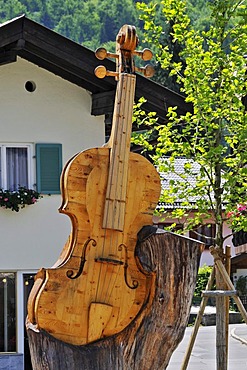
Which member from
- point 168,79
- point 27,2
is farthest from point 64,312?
point 27,2

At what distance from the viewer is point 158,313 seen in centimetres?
739

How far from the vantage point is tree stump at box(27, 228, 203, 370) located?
734 centimetres

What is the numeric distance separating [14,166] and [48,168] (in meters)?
0.49

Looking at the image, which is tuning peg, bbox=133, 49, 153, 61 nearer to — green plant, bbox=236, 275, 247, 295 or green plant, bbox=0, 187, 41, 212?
green plant, bbox=0, 187, 41, 212

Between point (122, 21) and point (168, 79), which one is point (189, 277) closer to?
point (168, 79)

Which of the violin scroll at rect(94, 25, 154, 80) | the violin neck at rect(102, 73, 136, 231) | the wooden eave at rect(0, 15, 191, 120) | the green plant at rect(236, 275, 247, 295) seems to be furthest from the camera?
the green plant at rect(236, 275, 247, 295)

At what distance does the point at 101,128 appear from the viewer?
47.3ft

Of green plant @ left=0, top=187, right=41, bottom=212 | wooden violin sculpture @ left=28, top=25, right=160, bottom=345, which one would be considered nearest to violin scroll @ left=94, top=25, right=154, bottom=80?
wooden violin sculpture @ left=28, top=25, right=160, bottom=345

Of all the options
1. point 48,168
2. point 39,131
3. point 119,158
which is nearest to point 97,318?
point 119,158

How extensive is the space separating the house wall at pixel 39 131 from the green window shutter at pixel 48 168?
0.37 feet

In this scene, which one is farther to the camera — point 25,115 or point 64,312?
point 25,115

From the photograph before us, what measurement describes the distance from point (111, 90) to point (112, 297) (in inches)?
278

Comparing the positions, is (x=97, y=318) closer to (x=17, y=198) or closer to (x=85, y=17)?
(x=17, y=198)

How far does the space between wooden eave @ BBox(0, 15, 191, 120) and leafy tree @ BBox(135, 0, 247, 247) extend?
2.95 meters
